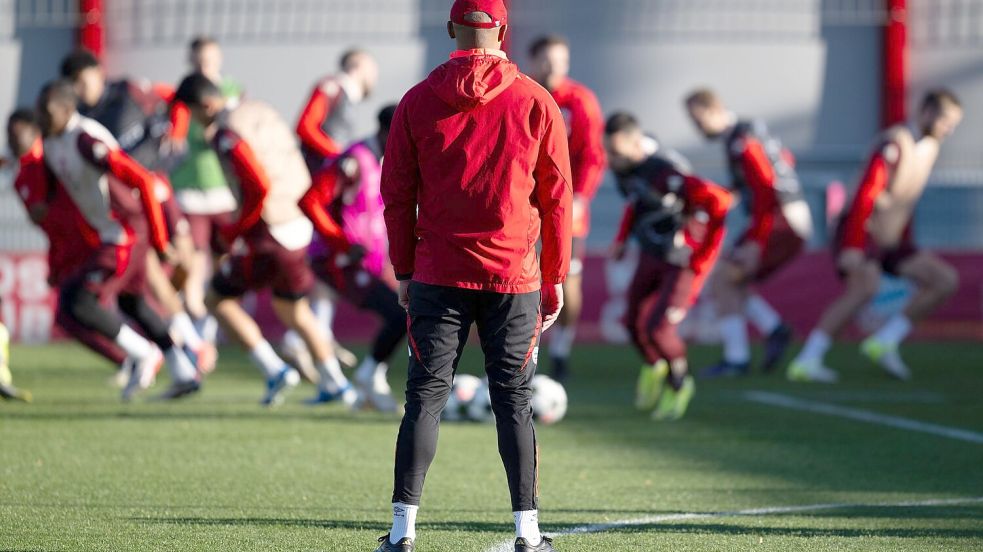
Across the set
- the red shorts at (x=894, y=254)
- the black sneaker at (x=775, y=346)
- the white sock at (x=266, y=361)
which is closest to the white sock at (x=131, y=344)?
the white sock at (x=266, y=361)

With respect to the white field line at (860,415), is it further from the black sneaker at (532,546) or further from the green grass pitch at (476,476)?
the black sneaker at (532,546)

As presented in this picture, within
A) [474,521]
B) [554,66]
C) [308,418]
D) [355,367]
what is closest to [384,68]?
[355,367]

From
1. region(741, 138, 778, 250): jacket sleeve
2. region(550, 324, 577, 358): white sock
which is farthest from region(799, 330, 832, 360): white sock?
region(550, 324, 577, 358): white sock

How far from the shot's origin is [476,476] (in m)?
6.53

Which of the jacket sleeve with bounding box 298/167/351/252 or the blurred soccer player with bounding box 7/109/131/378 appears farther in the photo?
the blurred soccer player with bounding box 7/109/131/378

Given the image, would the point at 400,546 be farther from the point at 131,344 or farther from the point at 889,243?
the point at 889,243

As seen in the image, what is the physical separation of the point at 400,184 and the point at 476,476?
2258 mm

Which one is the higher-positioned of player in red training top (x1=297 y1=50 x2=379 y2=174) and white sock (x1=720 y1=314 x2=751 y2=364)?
player in red training top (x1=297 y1=50 x2=379 y2=174)

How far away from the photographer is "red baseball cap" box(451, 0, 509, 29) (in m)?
4.54

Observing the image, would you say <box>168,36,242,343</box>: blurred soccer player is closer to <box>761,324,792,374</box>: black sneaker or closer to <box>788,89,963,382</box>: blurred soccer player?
<box>761,324,792,374</box>: black sneaker

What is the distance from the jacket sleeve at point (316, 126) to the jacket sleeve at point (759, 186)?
305 cm

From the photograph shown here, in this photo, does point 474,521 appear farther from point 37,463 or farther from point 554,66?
point 554,66

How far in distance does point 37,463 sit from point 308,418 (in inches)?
85.6

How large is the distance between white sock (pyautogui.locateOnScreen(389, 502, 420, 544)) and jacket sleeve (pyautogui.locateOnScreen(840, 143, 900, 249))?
7.54 m
